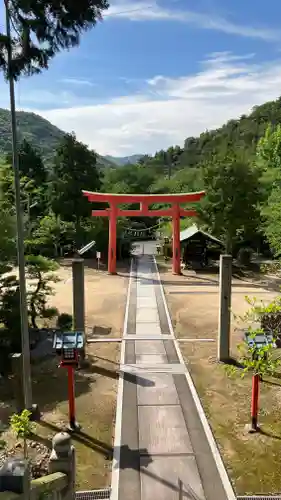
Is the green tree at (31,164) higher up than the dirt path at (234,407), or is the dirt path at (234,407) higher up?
the green tree at (31,164)

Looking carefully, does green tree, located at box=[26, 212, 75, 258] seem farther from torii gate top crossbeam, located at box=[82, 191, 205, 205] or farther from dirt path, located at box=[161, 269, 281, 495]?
dirt path, located at box=[161, 269, 281, 495]

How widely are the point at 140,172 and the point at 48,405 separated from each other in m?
50.9

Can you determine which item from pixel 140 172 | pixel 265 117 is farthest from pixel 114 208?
pixel 265 117

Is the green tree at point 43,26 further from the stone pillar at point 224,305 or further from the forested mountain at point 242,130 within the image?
the forested mountain at point 242,130

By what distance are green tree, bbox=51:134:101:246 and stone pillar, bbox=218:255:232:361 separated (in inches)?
767

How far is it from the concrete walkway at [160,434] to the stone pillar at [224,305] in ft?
4.26

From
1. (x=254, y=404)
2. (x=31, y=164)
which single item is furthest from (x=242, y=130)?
(x=254, y=404)

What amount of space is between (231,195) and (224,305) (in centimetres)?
1473

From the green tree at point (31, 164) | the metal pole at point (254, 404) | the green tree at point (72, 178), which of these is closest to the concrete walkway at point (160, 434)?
the metal pole at point (254, 404)

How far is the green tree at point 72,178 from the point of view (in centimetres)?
2917

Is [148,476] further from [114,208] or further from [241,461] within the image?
[114,208]

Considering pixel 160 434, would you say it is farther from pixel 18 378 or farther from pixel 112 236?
pixel 112 236

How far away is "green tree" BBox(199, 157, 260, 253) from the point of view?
25.0 metres

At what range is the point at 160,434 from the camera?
26.8ft
